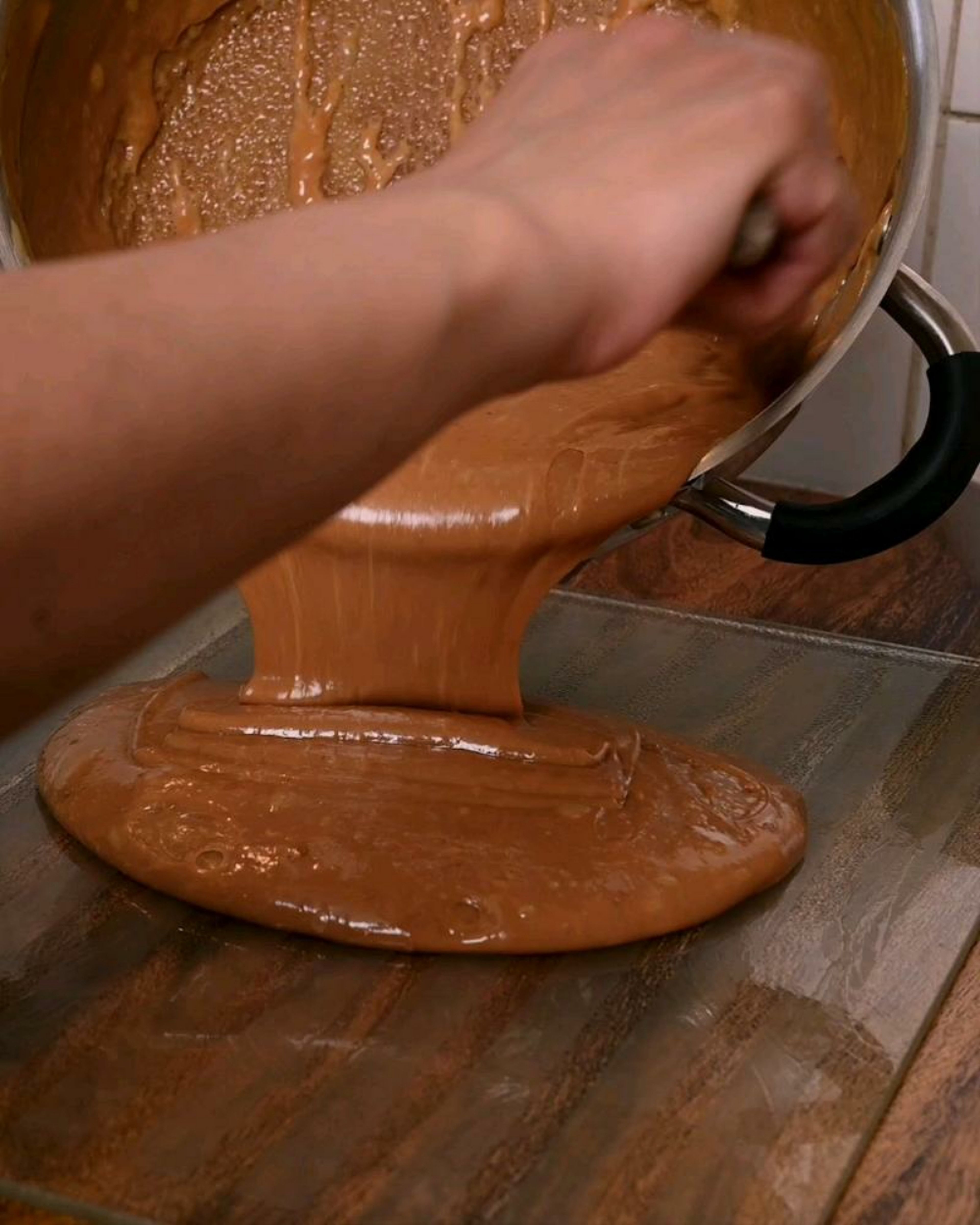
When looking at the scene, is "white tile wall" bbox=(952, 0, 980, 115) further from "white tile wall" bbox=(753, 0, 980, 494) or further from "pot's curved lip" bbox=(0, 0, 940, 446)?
"pot's curved lip" bbox=(0, 0, 940, 446)

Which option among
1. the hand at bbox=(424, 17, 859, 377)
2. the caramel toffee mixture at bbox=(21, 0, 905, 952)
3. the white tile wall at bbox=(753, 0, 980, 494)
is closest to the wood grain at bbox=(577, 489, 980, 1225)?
the white tile wall at bbox=(753, 0, 980, 494)

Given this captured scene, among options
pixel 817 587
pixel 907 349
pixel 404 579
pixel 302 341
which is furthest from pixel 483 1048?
pixel 907 349

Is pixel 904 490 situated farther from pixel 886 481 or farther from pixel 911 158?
pixel 911 158

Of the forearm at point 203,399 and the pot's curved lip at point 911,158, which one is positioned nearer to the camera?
the forearm at point 203,399

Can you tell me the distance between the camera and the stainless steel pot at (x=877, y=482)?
2.32ft

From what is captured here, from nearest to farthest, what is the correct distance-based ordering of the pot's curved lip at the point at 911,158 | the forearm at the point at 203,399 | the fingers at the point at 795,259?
the forearm at the point at 203,399 < the fingers at the point at 795,259 < the pot's curved lip at the point at 911,158

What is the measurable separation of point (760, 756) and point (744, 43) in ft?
1.15

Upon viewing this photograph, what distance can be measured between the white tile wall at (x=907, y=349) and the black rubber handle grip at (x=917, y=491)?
1.09 ft

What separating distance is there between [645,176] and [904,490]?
0.33 meters

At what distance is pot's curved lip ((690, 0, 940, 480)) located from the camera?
0.65 metres

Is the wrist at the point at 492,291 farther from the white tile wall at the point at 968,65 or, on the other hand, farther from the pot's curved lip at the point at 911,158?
the white tile wall at the point at 968,65

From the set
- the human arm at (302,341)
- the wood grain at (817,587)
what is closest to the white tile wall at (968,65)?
the wood grain at (817,587)

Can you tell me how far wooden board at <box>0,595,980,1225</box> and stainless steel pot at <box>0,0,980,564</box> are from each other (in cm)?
10

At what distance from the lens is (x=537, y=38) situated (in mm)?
778
